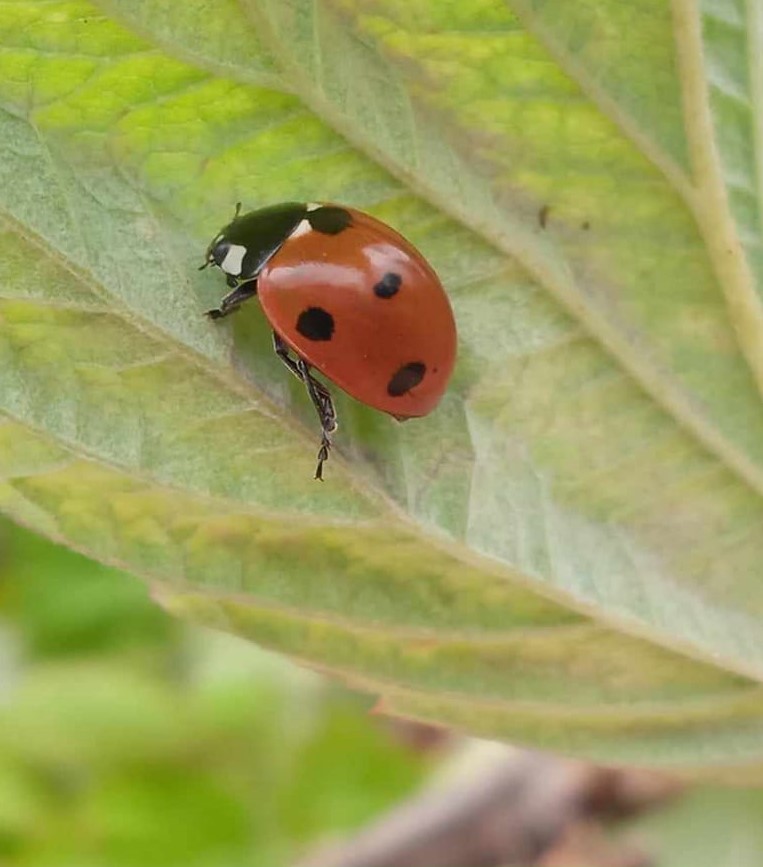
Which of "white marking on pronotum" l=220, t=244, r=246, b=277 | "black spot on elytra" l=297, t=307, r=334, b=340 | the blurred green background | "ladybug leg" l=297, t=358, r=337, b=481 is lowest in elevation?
the blurred green background

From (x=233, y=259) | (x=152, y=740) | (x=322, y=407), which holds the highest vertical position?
(x=233, y=259)

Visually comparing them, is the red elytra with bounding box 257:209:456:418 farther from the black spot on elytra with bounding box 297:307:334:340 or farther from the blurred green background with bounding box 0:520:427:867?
the blurred green background with bounding box 0:520:427:867

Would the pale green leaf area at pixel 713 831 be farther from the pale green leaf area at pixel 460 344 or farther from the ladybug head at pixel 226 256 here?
the ladybug head at pixel 226 256

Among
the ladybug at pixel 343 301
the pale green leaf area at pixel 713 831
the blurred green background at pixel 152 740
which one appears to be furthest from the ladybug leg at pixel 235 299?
the pale green leaf area at pixel 713 831

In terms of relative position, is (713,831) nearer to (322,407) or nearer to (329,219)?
(322,407)

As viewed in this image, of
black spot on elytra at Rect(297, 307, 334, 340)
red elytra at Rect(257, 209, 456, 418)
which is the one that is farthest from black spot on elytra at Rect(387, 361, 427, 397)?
black spot on elytra at Rect(297, 307, 334, 340)

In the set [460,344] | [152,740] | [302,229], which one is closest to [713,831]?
[152,740]

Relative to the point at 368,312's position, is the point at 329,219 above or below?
above
